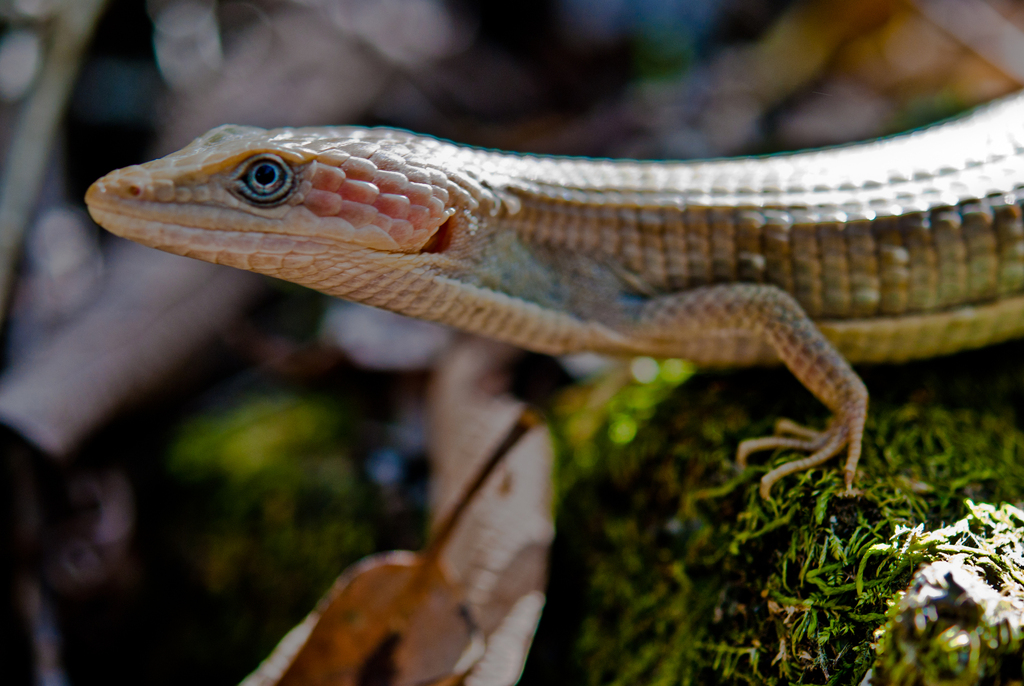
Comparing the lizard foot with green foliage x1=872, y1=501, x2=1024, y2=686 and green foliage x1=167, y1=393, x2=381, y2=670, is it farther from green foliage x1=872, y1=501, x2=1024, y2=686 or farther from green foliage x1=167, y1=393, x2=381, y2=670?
green foliage x1=167, y1=393, x2=381, y2=670

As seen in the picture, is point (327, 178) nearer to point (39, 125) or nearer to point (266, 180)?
point (266, 180)

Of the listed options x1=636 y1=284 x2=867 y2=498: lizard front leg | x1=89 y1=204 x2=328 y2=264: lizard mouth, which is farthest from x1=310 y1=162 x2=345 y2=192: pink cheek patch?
x1=636 y1=284 x2=867 y2=498: lizard front leg

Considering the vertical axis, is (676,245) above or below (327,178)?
below

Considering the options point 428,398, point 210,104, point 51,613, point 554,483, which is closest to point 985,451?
point 554,483

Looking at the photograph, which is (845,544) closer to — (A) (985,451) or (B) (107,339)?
(A) (985,451)

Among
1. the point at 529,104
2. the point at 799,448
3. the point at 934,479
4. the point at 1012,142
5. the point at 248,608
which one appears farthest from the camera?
the point at 529,104

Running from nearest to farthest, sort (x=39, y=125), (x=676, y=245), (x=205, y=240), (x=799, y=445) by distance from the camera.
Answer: (x=205, y=240) < (x=799, y=445) < (x=676, y=245) < (x=39, y=125)

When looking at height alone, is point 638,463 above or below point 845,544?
below

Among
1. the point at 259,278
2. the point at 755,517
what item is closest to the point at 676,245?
the point at 755,517
